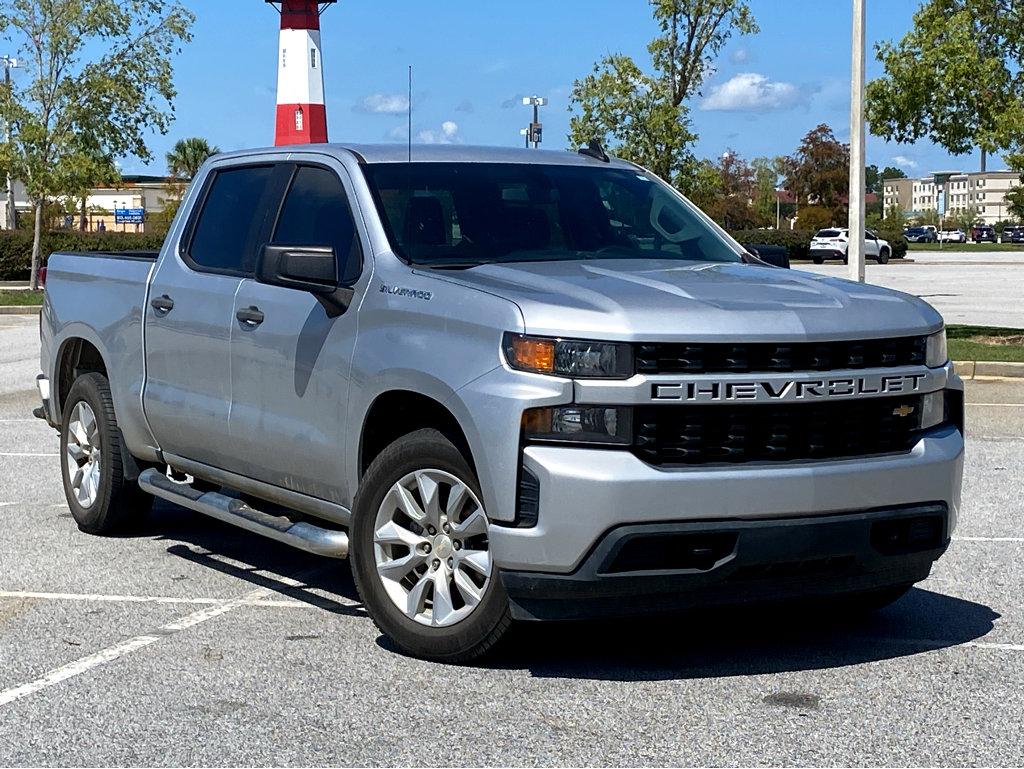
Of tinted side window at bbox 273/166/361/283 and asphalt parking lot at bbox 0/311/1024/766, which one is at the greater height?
tinted side window at bbox 273/166/361/283

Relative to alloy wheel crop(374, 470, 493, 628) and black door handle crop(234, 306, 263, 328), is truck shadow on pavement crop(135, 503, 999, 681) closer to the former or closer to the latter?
alloy wheel crop(374, 470, 493, 628)

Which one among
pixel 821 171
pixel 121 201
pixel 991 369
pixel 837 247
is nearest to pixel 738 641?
pixel 991 369

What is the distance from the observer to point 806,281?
6203 millimetres

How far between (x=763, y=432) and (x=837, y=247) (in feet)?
199

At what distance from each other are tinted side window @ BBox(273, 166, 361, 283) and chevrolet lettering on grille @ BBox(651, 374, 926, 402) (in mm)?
1637

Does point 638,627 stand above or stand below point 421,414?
below

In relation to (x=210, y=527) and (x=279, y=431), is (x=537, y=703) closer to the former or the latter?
(x=279, y=431)

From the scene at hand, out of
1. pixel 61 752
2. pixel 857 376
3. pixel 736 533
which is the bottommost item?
pixel 61 752

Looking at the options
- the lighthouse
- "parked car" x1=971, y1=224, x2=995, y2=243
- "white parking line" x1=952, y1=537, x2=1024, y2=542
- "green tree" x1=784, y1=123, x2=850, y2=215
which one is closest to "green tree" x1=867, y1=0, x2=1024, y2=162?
"white parking line" x1=952, y1=537, x2=1024, y2=542

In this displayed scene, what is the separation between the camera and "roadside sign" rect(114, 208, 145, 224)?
100875 millimetres

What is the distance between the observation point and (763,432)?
17.7 ft

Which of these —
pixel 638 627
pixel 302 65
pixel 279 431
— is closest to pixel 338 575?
pixel 279 431

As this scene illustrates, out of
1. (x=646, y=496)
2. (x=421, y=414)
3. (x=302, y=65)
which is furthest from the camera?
(x=302, y=65)

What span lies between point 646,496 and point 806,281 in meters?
1.42
